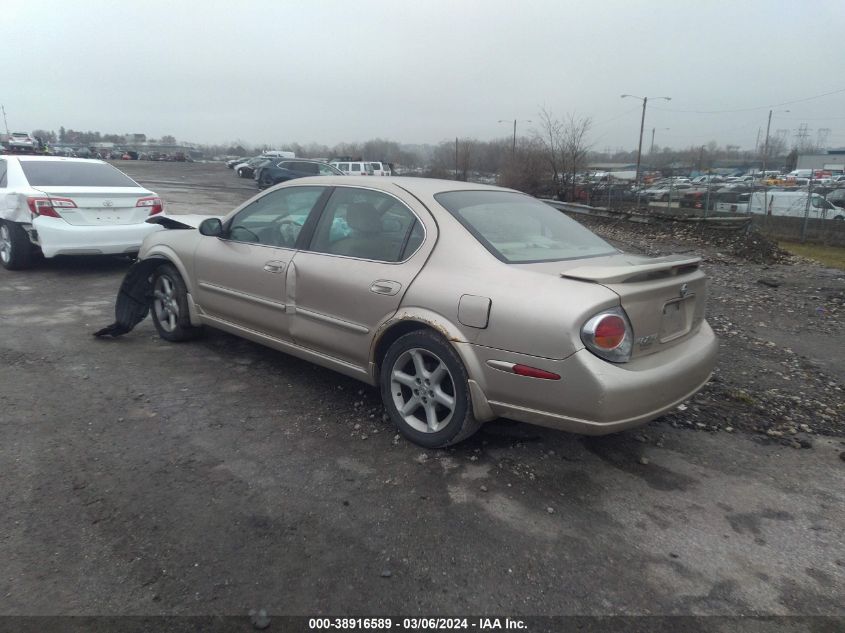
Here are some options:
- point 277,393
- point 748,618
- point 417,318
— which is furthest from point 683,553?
point 277,393

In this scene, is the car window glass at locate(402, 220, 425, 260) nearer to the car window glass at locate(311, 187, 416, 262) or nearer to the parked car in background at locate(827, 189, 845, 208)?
the car window glass at locate(311, 187, 416, 262)

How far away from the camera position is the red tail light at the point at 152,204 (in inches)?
322

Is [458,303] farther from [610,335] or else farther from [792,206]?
[792,206]

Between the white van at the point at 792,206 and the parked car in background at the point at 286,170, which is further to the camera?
the parked car in background at the point at 286,170

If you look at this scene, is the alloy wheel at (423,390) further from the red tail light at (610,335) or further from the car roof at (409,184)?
the car roof at (409,184)

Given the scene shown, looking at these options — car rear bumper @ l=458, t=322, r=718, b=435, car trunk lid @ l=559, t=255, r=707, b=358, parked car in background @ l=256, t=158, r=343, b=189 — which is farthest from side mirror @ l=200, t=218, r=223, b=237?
parked car in background @ l=256, t=158, r=343, b=189

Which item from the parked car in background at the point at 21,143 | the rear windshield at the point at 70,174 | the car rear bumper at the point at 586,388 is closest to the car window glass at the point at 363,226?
the car rear bumper at the point at 586,388

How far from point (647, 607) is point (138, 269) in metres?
4.95

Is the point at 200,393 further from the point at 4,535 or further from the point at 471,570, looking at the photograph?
the point at 471,570

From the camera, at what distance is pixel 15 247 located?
26.4 feet

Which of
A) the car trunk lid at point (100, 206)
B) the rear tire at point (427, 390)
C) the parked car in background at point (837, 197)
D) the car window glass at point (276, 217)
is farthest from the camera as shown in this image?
the parked car in background at point (837, 197)

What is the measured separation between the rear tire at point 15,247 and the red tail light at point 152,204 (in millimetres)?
1524

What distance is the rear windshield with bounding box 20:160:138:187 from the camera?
801 centimetres

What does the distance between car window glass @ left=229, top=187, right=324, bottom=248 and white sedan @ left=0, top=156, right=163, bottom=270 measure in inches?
153
